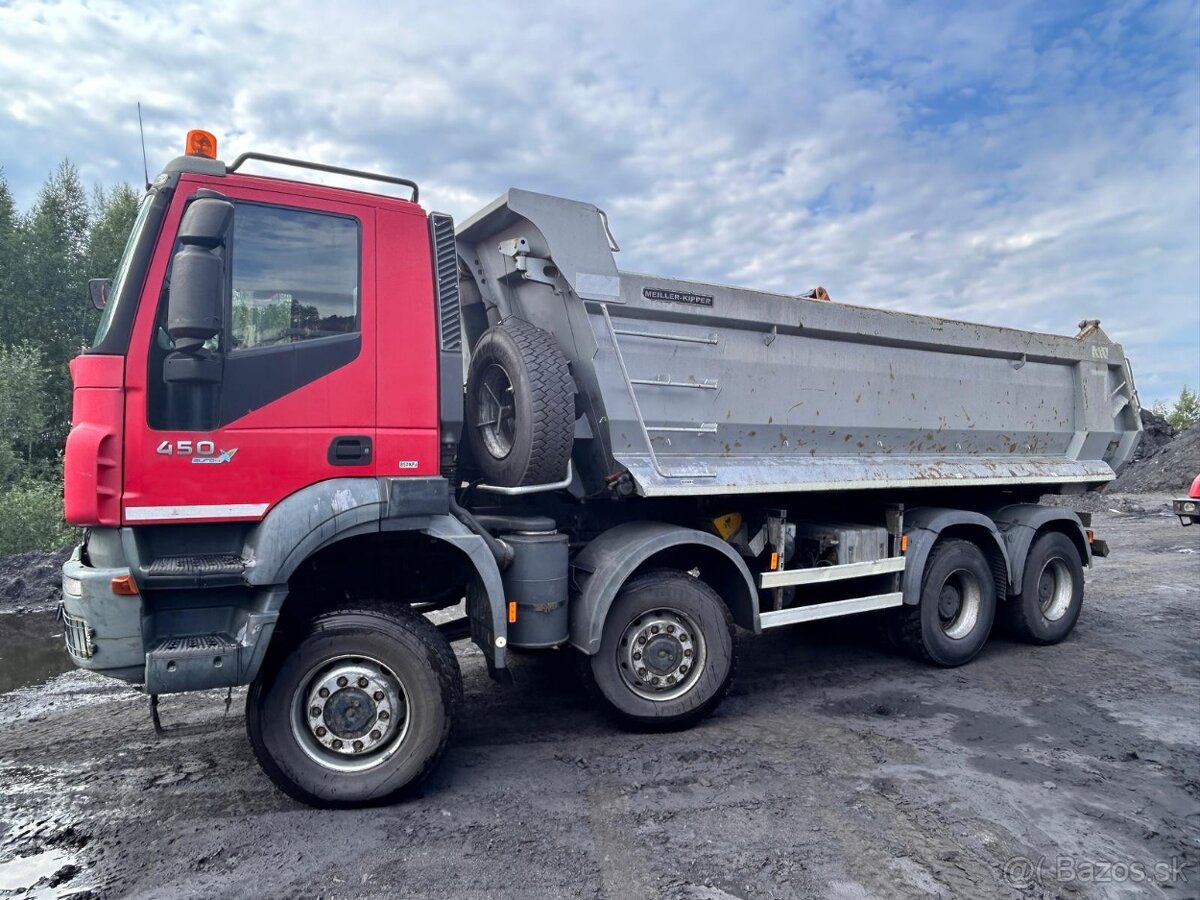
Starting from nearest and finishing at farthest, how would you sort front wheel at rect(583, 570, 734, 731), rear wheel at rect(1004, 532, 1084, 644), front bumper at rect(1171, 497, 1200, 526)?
front wheel at rect(583, 570, 734, 731) < rear wheel at rect(1004, 532, 1084, 644) < front bumper at rect(1171, 497, 1200, 526)

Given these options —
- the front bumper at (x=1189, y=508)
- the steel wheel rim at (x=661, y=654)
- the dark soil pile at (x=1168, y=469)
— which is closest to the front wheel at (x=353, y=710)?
the steel wheel rim at (x=661, y=654)

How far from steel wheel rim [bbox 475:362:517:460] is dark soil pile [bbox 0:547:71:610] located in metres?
7.52

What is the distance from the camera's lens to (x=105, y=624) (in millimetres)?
3520

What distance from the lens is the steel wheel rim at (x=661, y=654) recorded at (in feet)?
15.9

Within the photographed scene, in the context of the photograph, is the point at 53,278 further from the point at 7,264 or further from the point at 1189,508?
the point at 1189,508

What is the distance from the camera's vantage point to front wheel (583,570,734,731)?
15.6 ft

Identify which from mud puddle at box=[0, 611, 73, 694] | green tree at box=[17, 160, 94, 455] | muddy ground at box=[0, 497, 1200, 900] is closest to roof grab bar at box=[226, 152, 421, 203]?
muddy ground at box=[0, 497, 1200, 900]

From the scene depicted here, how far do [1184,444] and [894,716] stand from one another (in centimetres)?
2523

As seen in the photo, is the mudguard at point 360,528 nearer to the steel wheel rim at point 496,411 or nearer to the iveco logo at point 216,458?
the iveco logo at point 216,458

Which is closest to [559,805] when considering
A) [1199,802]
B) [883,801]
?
[883,801]

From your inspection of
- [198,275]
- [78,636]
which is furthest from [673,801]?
[198,275]

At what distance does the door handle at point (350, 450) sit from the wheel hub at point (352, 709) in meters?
0.99

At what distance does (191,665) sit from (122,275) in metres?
1.84

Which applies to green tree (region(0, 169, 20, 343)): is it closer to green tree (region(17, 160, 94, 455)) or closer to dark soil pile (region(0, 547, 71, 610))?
green tree (region(17, 160, 94, 455))
